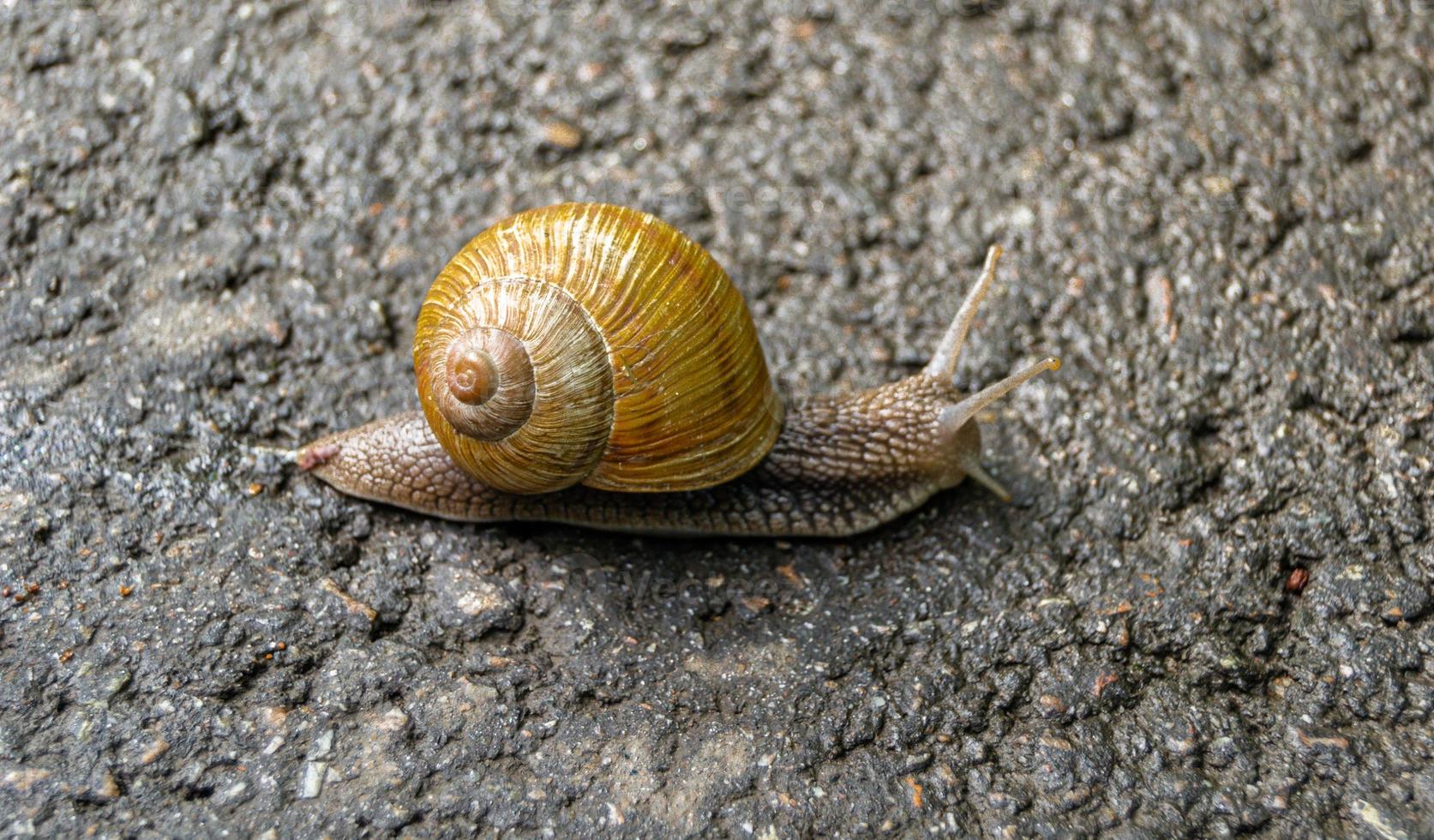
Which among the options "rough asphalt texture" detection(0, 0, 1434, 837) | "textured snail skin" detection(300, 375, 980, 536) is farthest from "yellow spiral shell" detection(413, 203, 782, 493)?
"rough asphalt texture" detection(0, 0, 1434, 837)

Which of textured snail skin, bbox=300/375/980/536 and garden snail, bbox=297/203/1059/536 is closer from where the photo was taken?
garden snail, bbox=297/203/1059/536

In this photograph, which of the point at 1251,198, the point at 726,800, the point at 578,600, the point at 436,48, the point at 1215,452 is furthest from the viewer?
the point at 436,48

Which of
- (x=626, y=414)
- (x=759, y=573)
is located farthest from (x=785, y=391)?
(x=626, y=414)

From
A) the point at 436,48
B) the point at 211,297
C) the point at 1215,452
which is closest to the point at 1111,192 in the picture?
→ the point at 1215,452

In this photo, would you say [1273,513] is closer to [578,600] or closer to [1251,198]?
[1251,198]

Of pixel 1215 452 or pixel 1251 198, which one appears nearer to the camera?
pixel 1215 452

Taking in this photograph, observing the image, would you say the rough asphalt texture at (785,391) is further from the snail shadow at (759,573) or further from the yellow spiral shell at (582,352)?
the yellow spiral shell at (582,352)

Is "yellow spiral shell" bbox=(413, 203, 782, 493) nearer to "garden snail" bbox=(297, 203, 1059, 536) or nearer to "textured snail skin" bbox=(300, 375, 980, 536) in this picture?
"garden snail" bbox=(297, 203, 1059, 536)
